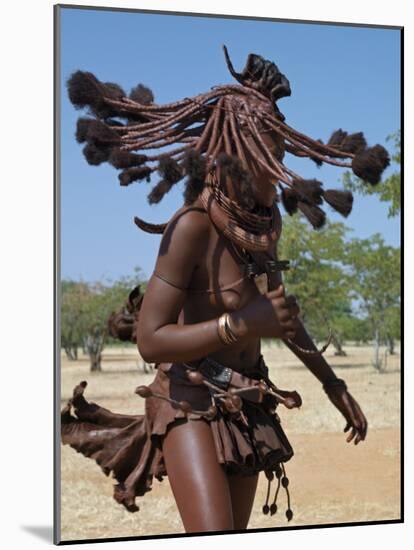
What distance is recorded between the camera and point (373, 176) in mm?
3955

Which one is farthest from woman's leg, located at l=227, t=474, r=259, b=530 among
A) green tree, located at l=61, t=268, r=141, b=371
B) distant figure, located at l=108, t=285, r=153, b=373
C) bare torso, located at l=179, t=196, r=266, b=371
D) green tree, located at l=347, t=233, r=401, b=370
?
green tree, located at l=347, t=233, r=401, b=370

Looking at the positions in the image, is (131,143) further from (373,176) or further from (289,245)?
(289,245)

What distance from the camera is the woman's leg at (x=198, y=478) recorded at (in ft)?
12.3

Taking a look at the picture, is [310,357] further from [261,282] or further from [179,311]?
[179,311]

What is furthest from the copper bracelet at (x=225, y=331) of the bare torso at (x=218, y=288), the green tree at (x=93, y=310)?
the green tree at (x=93, y=310)

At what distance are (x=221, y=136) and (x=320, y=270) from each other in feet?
13.0

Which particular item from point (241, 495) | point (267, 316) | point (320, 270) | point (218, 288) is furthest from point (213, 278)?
point (320, 270)

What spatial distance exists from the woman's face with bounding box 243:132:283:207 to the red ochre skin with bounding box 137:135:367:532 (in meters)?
0.02

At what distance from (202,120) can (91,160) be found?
0.40 meters

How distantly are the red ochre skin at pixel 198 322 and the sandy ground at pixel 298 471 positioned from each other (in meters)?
0.78

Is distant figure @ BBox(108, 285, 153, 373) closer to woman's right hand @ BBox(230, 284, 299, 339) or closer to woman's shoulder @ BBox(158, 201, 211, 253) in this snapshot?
woman's shoulder @ BBox(158, 201, 211, 253)

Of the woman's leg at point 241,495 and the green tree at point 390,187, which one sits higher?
the green tree at point 390,187

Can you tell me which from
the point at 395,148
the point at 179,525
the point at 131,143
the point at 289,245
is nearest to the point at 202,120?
the point at 131,143

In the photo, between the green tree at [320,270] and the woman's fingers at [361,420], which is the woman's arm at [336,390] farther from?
the green tree at [320,270]
